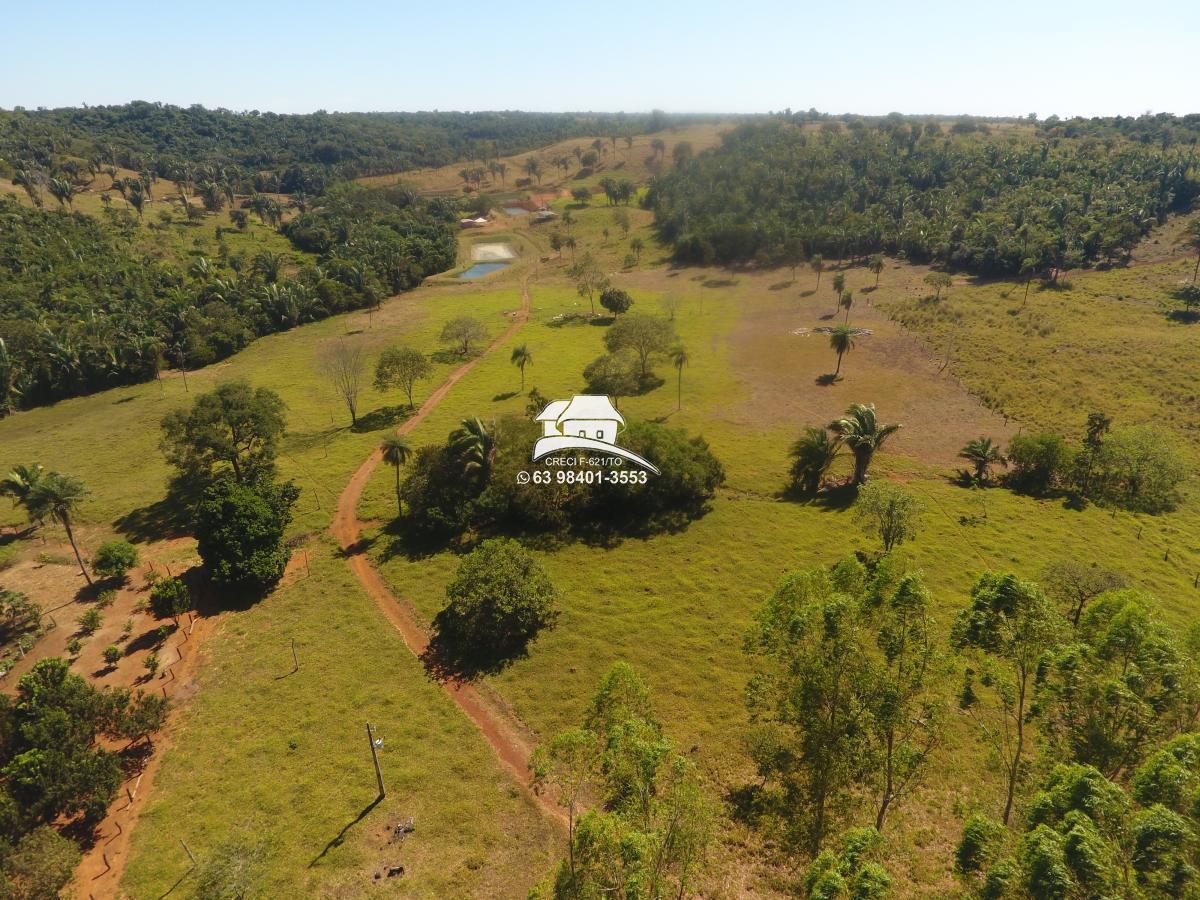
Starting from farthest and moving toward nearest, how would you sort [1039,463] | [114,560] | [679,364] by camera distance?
1. [679,364]
2. [1039,463]
3. [114,560]

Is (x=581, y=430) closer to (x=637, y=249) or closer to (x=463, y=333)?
(x=463, y=333)

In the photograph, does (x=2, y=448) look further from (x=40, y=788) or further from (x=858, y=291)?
(x=858, y=291)

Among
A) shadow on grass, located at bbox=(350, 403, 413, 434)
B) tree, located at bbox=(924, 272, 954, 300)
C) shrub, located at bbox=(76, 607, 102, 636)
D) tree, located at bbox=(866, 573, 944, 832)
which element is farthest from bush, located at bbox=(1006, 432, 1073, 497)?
shrub, located at bbox=(76, 607, 102, 636)

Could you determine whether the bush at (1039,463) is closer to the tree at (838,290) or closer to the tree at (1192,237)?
the tree at (838,290)

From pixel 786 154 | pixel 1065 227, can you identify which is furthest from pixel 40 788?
pixel 786 154

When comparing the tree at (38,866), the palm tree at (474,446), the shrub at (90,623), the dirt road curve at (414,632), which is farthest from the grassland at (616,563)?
the palm tree at (474,446)

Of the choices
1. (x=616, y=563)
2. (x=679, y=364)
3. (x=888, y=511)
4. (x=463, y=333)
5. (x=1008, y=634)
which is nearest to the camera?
(x=1008, y=634)

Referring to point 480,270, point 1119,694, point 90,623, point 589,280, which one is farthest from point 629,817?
point 480,270
